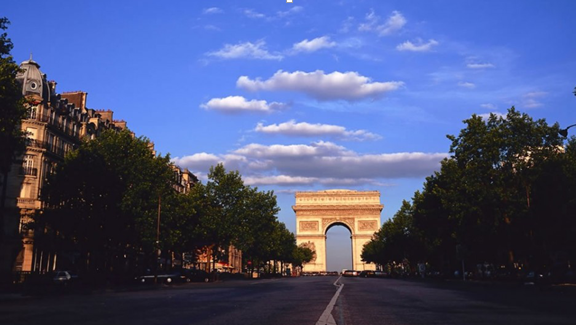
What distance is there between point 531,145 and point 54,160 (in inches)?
1852

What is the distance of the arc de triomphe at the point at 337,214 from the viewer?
145m

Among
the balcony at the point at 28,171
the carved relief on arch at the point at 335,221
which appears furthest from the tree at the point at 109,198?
the carved relief on arch at the point at 335,221

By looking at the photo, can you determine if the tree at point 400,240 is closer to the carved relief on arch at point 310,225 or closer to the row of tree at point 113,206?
the carved relief on arch at point 310,225

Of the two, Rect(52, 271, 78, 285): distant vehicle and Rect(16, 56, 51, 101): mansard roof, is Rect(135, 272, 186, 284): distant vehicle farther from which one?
Rect(16, 56, 51, 101): mansard roof

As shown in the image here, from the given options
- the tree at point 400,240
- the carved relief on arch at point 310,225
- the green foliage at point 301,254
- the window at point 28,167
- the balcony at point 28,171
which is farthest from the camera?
the green foliage at point 301,254

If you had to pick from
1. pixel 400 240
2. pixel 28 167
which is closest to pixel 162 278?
pixel 28 167

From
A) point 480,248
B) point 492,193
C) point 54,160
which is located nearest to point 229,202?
point 54,160

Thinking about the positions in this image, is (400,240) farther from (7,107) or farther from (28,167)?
(7,107)

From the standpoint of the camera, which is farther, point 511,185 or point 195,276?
point 195,276

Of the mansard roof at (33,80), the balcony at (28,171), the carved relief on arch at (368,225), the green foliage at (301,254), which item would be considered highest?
the mansard roof at (33,80)

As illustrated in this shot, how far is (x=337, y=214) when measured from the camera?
14512cm

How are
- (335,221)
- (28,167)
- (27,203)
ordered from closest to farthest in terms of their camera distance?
(27,203) < (28,167) < (335,221)

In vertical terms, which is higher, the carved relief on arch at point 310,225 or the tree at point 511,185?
the carved relief on arch at point 310,225

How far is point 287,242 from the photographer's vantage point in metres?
139
